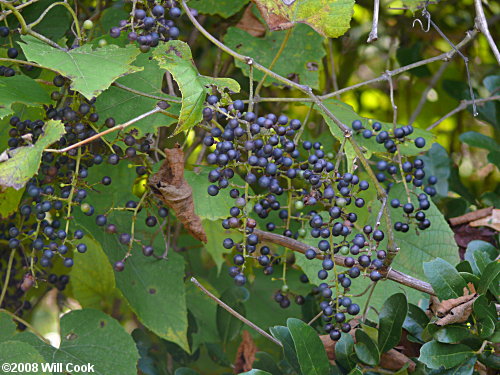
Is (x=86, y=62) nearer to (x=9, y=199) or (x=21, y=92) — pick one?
(x=21, y=92)

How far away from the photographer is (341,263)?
1298mm

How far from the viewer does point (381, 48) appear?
266 centimetres

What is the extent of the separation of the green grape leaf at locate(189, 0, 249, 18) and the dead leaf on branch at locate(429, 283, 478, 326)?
1.01 m

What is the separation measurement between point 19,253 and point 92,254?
197 mm

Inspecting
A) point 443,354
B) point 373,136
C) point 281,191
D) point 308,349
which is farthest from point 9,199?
point 443,354

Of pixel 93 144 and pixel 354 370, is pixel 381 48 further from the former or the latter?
pixel 354 370

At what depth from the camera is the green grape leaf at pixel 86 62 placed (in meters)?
1.19

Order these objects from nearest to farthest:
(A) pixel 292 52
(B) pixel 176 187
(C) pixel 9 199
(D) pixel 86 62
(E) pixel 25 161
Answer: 1. (E) pixel 25 161
2. (D) pixel 86 62
3. (B) pixel 176 187
4. (C) pixel 9 199
5. (A) pixel 292 52

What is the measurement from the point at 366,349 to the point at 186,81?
628 mm

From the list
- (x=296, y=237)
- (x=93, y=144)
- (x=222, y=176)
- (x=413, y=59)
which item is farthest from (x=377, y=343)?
(x=413, y=59)

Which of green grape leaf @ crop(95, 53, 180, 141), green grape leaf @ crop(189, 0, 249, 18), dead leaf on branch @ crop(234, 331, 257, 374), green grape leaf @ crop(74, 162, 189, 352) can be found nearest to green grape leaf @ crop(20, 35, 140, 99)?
green grape leaf @ crop(95, 53, 180, 141)

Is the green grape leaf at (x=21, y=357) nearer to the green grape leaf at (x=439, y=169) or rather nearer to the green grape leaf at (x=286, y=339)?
the green grape leaf at (x=286, y=339)

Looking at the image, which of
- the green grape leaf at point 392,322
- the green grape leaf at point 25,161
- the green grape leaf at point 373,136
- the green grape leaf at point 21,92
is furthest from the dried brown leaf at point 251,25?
the green grape leaf at point 392,322

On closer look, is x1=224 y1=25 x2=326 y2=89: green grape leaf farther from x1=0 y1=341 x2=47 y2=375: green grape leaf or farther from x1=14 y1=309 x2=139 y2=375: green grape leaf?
x1=0 y1=341 x2=47 y2=375: green grape leaf
